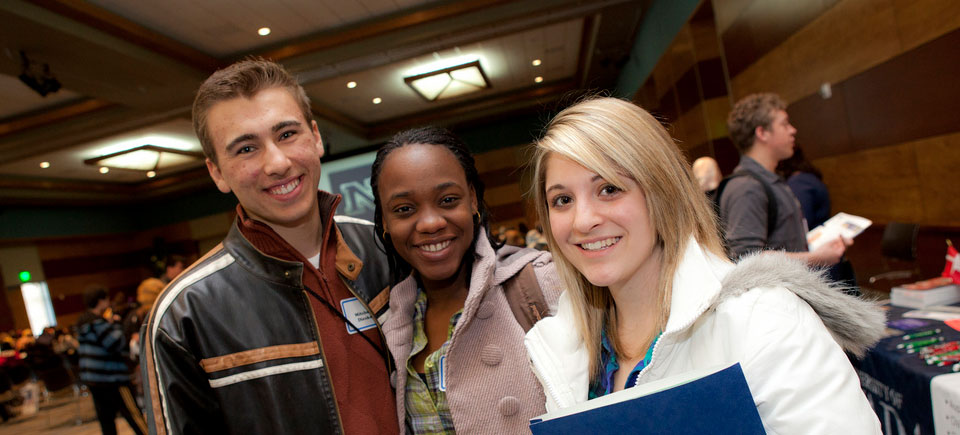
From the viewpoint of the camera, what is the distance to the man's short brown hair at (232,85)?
1.48 metres

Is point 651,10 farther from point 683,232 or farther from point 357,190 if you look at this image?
point 683,232

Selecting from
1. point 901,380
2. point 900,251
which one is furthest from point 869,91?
point 901,380

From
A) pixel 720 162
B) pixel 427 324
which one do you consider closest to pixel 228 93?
pixel 427 324

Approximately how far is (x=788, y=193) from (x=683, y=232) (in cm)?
200

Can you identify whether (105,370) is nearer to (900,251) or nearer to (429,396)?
(429,396)

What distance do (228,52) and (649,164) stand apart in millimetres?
7119

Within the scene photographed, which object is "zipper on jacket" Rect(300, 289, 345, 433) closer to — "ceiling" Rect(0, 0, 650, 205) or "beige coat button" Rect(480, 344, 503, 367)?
"beige coat button" Rect(480, 344, 503, 367)

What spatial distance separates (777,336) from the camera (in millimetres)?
780

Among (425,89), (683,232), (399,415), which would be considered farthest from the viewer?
(425,89)

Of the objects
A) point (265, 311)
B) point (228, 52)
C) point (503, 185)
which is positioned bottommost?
point (265, 311)

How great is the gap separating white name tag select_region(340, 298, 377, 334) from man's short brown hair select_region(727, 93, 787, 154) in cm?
215

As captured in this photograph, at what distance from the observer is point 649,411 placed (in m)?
0.72

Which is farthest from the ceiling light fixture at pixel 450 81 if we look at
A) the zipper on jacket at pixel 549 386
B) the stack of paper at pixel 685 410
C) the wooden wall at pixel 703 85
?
the stack of paper at pixel 685 410

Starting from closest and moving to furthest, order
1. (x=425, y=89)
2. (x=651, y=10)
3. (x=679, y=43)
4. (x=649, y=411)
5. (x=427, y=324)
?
(x=649, y=411) < (x=427, y=324) < (x=679, y=43) < (x=651, y=10) < (x=425, y=89)
